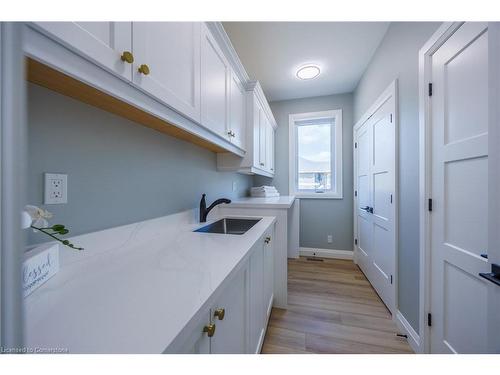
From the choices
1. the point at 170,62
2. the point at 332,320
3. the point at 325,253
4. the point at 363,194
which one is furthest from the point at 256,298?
the point at 325,253

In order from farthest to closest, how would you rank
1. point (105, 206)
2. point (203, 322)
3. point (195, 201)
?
1. point (195, 201)
2. point (105, 206)
3. point (203, 322)

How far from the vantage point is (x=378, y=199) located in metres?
2.10

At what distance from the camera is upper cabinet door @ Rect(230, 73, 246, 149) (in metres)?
1.65

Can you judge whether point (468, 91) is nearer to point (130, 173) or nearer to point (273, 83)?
point (130, 173)

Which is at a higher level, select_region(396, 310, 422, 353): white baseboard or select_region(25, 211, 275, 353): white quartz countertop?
select_region(25, 211, 275, 353): white quartz countertop

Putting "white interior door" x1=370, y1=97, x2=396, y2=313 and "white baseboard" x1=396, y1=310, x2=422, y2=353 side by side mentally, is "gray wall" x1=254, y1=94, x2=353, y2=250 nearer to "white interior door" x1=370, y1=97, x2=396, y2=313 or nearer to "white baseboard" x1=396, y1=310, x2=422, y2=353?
"white interior door" x1=370, y1=97, x2=396, y2=313

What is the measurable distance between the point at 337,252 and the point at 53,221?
10.9 ft

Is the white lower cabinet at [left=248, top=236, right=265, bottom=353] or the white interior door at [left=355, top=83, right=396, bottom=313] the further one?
the white interior door at [left=355, top=83, right=396, bottom=313]

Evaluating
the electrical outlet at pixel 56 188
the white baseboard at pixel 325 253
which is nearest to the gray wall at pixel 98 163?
the electrical outlet at pixel 56 188

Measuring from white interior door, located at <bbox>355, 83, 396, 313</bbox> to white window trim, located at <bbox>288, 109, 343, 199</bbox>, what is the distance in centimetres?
39

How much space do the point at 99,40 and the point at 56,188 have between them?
0.50m

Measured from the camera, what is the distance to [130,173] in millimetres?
990

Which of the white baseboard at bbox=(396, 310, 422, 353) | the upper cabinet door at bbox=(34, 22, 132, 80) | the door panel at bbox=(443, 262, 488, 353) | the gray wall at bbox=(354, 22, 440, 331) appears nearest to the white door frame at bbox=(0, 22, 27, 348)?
the upper cabinet door at bbox=(34, 22, 132, 80)
